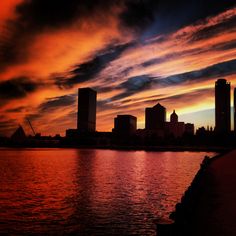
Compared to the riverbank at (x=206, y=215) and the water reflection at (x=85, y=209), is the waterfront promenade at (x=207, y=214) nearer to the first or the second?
the riverbank at (x=206, y=215)

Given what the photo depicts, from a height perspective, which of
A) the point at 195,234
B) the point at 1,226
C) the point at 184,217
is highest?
the point at 184,217

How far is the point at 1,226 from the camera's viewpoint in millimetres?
21531

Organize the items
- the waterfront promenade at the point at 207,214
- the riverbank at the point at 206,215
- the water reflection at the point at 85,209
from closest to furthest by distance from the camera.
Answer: the riverbank at the point at 206,215, the waterfront promenade at the point at 207,214, the water reflection at the point at 85,209

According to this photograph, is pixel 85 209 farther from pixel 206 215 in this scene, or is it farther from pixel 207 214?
pixel 206 215

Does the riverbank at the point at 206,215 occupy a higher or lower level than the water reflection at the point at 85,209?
higher

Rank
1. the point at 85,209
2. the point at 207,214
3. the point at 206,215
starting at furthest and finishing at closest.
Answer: the point at 85,209 → the point at 207,214 → the point at 206,215

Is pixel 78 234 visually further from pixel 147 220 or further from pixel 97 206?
pixel 97 206

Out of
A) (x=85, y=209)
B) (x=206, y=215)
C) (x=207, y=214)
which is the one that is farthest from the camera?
(x=85, y=209)

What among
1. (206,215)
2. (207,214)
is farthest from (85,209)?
(206,215)

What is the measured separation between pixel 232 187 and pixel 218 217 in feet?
36.3

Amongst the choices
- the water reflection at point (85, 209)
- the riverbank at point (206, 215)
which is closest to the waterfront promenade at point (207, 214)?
the riverbank at point (206, 215)

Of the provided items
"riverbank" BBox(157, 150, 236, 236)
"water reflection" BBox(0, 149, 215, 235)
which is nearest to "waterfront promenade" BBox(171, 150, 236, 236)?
"riverbank" BBox(157, 150, 236, 236)

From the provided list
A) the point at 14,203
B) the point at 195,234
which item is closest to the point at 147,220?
the point at 195,234

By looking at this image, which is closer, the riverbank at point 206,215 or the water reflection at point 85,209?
the riverbank at point 206,215
